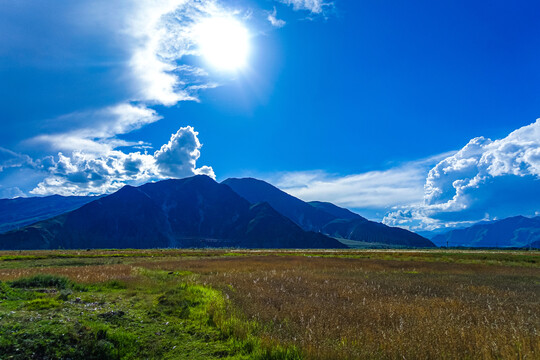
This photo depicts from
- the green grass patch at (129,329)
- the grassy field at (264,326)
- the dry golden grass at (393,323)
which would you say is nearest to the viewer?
the dry golden grass at (393,323)

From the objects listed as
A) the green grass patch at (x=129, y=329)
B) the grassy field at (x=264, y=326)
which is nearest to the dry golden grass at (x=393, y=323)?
the grassy field at (x=264, y=326)

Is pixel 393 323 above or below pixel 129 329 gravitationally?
above

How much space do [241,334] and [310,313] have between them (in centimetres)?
380

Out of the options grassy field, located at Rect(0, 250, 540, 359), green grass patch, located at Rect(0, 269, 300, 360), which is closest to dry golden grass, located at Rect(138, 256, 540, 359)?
grassy field, located at Rect(0, 250, 540, 359)

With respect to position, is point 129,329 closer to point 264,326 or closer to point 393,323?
point 264,326

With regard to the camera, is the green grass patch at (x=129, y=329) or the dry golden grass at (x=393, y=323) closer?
the dry golden grass at (x=393, y=323)

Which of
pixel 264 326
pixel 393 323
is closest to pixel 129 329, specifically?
pixel 264 326

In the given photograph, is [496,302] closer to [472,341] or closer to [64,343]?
[472,341]

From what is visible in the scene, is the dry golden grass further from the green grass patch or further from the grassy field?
the green grass patch

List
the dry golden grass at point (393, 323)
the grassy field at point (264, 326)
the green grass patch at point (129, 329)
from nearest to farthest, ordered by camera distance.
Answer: the dry golden grass at point (393, 323)
the grassy field at point (264, 326)
the green grass patch at point (129, 329)

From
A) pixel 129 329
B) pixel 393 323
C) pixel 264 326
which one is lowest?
pixel 129 329

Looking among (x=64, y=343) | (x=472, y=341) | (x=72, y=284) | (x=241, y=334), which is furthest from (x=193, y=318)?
(x=72, y=284)

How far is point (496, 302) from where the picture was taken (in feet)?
52.5

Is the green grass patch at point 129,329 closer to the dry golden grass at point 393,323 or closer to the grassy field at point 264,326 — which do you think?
the grassy field at point 264,326
